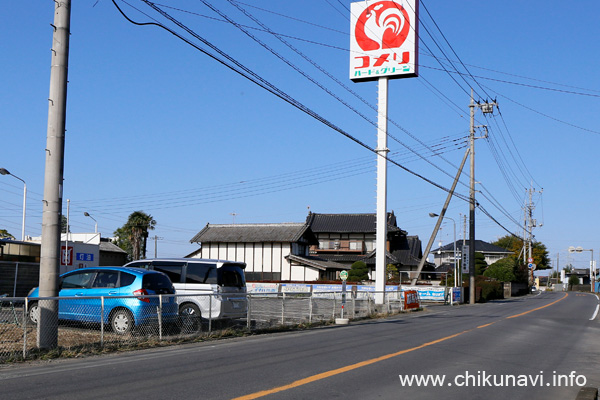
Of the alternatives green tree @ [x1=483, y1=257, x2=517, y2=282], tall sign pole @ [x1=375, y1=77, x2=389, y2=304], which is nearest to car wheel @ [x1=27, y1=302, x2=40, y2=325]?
tall sign pole @ [x1=375, y1=77, x2=389, y2=304]

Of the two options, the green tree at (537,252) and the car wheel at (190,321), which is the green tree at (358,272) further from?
the green tree at (537,252)

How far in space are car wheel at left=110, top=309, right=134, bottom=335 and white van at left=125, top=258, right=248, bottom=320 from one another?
2.31m

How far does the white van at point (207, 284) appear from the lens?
16359mm

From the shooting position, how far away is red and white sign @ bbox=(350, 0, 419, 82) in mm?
35938

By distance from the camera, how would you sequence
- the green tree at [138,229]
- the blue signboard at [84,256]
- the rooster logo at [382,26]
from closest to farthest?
1. the blue signboard at [84,256]
2. the rooster logo at [382,26]
3. the green tree at [138,229]

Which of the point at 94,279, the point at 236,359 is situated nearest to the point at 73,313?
the point at 94,279

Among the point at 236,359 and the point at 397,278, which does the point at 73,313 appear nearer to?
the point at 236,359

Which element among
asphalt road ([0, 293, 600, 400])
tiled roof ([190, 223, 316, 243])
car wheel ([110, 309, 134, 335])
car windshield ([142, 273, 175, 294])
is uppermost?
tiled roof ([190, 223, 316, 243])

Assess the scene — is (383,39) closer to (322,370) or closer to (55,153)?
(55,153)

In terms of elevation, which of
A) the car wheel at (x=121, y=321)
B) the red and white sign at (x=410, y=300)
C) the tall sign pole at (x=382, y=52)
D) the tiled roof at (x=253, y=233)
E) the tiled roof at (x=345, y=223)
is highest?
the tall sign pole at (x=382, y=52)

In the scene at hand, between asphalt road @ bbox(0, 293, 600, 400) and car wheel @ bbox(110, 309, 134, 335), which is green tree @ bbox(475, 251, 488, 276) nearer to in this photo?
asphalt road @ bbox(0, 293, 600, 400)

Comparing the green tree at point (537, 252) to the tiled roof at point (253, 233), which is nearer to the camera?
the tiled roof at point (253, 233)

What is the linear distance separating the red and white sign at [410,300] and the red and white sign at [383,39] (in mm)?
13301

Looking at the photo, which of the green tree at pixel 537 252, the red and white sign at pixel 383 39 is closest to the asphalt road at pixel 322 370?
the red and white sign at pixel 383 39
